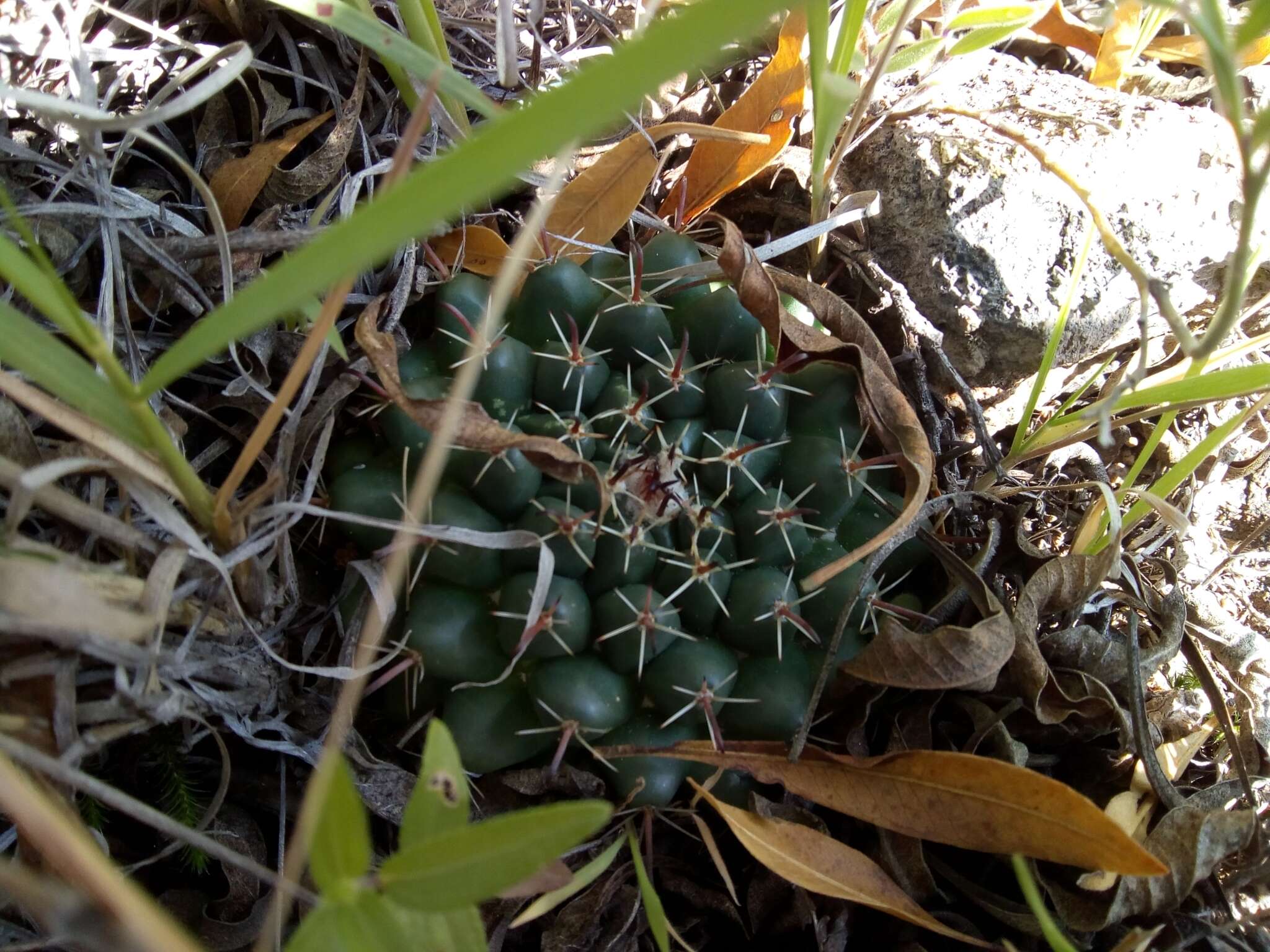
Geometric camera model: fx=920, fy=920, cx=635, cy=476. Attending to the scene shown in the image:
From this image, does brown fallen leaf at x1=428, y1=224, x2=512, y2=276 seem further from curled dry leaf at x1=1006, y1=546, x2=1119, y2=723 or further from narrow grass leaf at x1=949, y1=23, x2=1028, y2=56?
curled dry leaf at x1=1006, y1=546, x2=1119, y2=723

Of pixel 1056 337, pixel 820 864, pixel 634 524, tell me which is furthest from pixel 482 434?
pixel 1056 337

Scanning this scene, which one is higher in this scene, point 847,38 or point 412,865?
point 847,38


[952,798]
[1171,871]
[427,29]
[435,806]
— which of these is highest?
[427,29]

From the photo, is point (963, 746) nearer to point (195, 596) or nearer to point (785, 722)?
point (785, 722)

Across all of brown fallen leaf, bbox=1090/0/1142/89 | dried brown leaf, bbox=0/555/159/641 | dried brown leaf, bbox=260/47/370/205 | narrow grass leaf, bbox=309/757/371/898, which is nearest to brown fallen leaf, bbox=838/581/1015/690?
narrow grass leaf, bbox=309/757/371/898

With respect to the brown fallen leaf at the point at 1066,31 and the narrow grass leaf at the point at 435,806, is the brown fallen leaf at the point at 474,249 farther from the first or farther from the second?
the brown fallen leaf at the point at 1066,31

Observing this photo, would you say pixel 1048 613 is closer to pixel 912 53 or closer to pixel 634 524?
pixel 634 524
